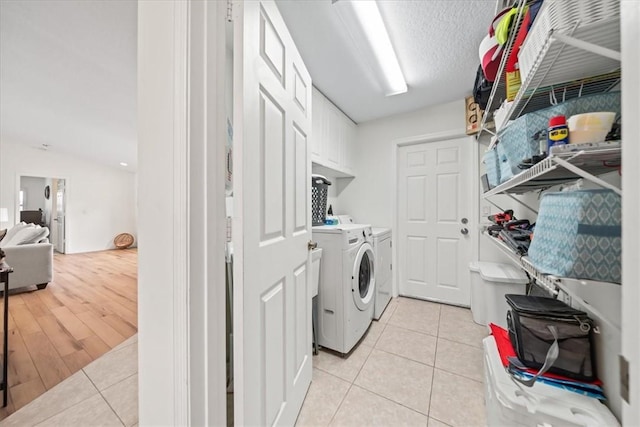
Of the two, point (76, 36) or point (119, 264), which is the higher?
point (76, 36)

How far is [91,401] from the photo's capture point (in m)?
1.32

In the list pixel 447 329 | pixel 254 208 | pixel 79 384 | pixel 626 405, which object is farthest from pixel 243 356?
pixel 447 329

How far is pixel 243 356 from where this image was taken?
29.5 inches

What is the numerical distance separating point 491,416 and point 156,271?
4.86 feet

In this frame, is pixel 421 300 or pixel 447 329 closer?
pixel 447 329

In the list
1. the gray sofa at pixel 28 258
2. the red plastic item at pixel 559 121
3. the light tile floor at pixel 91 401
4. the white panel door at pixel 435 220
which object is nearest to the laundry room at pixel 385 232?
the red plastic item at pixel 559 121

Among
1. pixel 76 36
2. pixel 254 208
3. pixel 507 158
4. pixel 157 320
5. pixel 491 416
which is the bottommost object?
pixel 491 416

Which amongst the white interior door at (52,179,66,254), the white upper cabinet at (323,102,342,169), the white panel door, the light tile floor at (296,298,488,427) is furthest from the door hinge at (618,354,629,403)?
the white interior door at (52,179,66,254)

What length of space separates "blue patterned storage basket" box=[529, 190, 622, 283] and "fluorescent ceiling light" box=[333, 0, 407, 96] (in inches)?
55.4

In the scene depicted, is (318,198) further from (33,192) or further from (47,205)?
(33,192)

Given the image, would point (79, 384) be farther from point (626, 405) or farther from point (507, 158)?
point (507, 158)

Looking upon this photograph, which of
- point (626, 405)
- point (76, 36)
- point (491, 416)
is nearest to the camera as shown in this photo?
point (626, 405)

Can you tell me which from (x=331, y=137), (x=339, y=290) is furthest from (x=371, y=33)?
(x=339, y=290)

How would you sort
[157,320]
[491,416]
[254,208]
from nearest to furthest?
1. [157,320]
2. [254,208]
3. [491,416]
